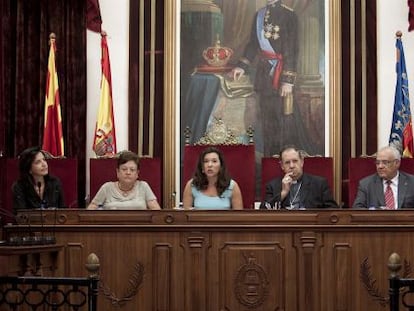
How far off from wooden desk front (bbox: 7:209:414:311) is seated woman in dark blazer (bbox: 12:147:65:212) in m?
0.68

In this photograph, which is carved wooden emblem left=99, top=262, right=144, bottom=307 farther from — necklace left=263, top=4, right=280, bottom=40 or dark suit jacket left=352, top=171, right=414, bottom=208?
necklace left=263, top=4, right=280, bottom=40

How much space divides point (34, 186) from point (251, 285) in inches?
78.1

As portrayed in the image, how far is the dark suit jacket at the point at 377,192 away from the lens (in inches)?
231

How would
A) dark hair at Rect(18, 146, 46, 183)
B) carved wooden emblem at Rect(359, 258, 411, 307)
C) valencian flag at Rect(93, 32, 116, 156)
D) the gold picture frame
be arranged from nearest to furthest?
carved wooden emblem at Rect(359, 258, 411, 307) < dark hair at Rect(18, 146, 46, 183) < valencian flag at Rect(93, 32, 116, 156) < the gold picture frame

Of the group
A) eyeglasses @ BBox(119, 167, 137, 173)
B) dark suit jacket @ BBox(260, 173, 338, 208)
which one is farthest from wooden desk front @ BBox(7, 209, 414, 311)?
eyeglasses @ BBox(119, 167, 137, 173)

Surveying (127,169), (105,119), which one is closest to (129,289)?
(127,169)

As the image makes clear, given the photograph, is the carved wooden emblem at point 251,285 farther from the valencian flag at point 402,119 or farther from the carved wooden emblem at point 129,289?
the valencian flag at point 402,119

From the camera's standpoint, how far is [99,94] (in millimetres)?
7988

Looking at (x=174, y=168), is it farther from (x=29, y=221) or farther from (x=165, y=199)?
(x=29, y=221)

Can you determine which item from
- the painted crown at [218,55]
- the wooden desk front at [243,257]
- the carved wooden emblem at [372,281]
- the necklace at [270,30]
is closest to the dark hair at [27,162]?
the wooden desk front at [243,257]

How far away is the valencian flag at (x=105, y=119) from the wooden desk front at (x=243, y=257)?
7.48 ft

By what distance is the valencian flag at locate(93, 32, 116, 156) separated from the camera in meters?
7.58

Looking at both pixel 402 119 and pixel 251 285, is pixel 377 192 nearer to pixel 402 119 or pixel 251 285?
pixel 251 285

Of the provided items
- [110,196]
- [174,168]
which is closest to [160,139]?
[174,168]
